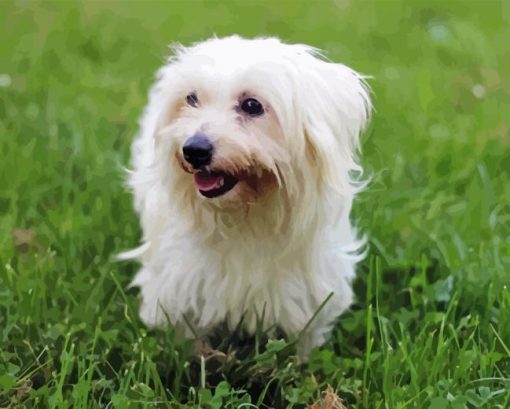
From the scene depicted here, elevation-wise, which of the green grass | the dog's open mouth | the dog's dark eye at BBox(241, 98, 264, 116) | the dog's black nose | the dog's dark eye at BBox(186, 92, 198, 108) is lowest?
the green grass

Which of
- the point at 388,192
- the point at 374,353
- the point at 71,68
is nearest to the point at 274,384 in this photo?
the point at 374,353

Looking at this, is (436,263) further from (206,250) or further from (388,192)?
(206,250)

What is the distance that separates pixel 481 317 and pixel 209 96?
1160mm

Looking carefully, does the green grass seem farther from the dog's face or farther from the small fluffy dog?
the dog's face

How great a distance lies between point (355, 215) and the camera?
3.56 metres

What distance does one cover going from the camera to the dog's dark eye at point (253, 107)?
99.0 inches

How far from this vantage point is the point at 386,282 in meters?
3.29

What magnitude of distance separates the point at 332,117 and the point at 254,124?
22 cm

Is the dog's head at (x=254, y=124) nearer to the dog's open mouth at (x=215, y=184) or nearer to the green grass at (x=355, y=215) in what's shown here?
the dog's open mouth at (x=215, y=184)

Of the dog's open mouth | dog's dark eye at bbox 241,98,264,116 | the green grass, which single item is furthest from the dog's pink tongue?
the green grass

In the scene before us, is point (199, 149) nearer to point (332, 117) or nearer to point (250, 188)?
point (250, 188)

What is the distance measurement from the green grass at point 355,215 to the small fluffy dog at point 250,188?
12 cm

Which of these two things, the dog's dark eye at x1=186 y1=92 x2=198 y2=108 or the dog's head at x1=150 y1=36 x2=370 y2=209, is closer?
the dog's head at x1=150 y1=36 x2=370 y2=209

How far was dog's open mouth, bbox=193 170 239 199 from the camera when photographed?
2480 mm
